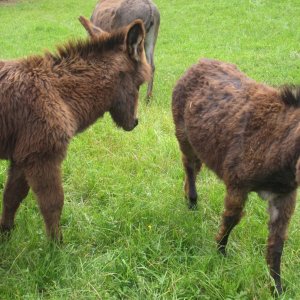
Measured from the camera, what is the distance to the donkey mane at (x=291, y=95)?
3162mm

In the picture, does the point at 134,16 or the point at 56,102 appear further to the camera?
the point at 134,16

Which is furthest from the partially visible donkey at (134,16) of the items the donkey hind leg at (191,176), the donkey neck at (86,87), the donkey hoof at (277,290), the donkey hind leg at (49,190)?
the donkey hoof at (277,290)

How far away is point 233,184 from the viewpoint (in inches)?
133

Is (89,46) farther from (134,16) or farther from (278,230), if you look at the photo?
(134,16)

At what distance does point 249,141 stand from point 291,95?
43cm

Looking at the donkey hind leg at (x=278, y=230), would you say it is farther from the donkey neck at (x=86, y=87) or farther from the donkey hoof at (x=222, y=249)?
the donkey neck at (x=86, y=87)

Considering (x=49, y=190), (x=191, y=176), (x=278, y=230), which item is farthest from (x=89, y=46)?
(x=278, y=230)

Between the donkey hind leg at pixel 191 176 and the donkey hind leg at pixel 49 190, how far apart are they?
4.60 feet

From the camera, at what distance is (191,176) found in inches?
179

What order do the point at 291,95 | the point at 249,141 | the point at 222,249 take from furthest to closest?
1. the point at 222,249
2. the point at 249,141
3. the point at 291,95

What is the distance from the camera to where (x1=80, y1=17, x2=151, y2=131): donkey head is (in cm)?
377

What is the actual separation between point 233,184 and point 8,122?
5.58ft

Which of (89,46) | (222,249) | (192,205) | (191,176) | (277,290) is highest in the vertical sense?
(89,46)

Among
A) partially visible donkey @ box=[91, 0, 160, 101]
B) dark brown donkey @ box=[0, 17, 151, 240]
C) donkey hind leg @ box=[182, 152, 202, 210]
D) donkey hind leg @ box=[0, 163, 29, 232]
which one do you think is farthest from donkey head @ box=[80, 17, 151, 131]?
partially visible donkey @ box=[91, 0, 160, 101]
